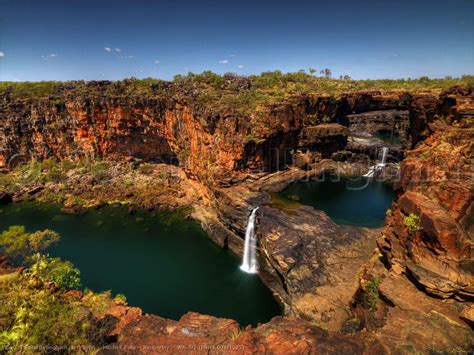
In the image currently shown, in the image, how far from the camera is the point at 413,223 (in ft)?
51.1

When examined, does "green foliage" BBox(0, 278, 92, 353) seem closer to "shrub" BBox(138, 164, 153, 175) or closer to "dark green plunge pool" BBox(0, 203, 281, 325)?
"dark green plunge pool" BBox(0, 203, 281, 325)

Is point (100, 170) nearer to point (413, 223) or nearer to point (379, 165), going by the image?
point (413, 223)

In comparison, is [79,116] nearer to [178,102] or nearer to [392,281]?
[178,102]

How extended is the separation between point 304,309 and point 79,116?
50581 mm

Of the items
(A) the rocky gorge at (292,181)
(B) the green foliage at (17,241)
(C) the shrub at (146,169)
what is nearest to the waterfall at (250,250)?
(A) the rocky gorge at (292,181)

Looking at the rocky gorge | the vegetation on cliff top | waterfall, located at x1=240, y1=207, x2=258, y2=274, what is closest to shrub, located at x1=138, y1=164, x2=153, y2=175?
the rocky gorge

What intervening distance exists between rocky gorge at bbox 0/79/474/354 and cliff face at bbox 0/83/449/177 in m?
0.24

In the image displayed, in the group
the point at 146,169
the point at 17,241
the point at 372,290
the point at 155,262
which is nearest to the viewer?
the point at 372,290

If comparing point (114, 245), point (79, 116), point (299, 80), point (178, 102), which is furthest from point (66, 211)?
point (299, 80)

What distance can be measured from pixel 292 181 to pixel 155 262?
25078mm

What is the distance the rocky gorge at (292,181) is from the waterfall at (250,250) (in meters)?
1.14

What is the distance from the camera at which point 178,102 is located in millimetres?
46938

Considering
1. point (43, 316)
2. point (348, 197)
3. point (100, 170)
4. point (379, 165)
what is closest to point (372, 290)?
point (43, 316)

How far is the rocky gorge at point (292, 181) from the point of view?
11836mm
